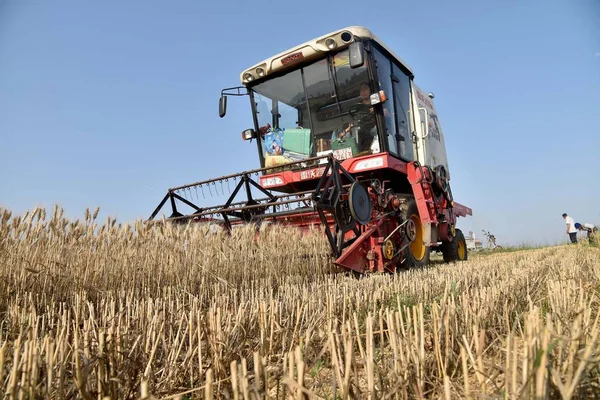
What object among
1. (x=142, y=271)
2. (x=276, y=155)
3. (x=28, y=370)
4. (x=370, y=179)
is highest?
(x=276, y=155)

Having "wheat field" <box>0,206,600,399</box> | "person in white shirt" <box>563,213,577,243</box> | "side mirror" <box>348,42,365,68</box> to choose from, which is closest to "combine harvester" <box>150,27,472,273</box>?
"side mirror" <box>348,42,365,68</box>

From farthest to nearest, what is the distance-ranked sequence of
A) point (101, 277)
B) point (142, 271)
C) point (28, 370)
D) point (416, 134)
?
point (416, 134) → point (142, 271) → point (101, 277) → point (28, 370)

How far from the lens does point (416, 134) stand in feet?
19.7

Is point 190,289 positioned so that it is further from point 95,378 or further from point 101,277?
point 95,378

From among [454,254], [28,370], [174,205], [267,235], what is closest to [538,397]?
[28,370]

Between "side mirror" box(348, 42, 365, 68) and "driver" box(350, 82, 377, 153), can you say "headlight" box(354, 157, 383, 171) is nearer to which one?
"driver" box(350, 82, 377, 153)

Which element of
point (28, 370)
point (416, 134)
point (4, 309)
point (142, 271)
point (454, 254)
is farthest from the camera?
point (454, 254)

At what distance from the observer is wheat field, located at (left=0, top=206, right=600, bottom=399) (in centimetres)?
101

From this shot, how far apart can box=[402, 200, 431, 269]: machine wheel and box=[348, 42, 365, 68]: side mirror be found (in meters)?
1.93

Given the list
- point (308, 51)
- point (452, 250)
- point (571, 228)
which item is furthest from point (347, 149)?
point (571, 228)

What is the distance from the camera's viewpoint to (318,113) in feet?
17.3

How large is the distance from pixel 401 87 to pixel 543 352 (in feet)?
17.7

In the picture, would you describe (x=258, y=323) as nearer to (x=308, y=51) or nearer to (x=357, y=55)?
(x=357, y=55)

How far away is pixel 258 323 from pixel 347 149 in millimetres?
3341
